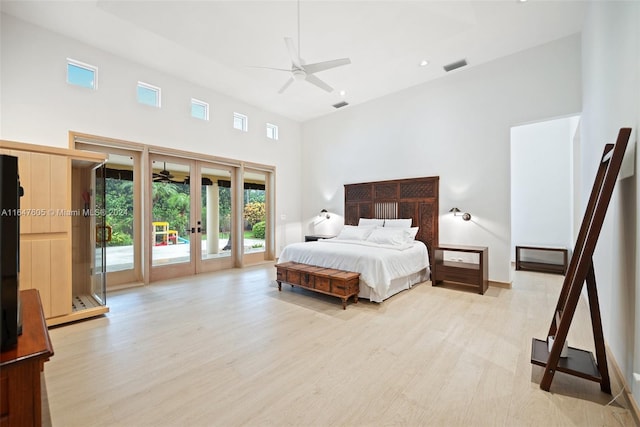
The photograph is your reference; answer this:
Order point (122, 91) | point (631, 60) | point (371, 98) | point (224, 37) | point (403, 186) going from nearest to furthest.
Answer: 1. point (631, 60)
2. point (224, 37)
3. point (122, 91)
4. point (403, 186)
5. point (371, 98)

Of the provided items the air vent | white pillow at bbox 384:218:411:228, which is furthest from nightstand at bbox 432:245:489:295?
the air vent

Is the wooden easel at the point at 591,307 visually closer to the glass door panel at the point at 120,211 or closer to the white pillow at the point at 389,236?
the white pillow at the point at 389,236

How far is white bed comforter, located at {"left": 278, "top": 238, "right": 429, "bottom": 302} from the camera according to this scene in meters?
3.68

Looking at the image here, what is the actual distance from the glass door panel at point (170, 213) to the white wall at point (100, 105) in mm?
510

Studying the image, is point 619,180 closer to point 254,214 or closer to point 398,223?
point 398,223

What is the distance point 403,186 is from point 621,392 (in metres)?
4.26

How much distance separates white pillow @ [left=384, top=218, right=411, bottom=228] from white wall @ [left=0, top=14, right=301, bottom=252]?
3417mm

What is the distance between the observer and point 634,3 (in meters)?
1.83

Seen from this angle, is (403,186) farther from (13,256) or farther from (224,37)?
(13,256)

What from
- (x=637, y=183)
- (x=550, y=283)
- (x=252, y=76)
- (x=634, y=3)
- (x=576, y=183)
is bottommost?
(x=550, y=283)

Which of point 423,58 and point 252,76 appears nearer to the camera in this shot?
point 423,58

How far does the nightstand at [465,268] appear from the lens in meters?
4.23

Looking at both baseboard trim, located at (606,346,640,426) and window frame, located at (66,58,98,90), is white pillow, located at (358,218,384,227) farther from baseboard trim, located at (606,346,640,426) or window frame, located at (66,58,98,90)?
window frame, located at (66,58,98,90)

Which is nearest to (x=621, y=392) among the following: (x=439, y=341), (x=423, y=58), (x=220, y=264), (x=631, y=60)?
(x=439, y=341)
